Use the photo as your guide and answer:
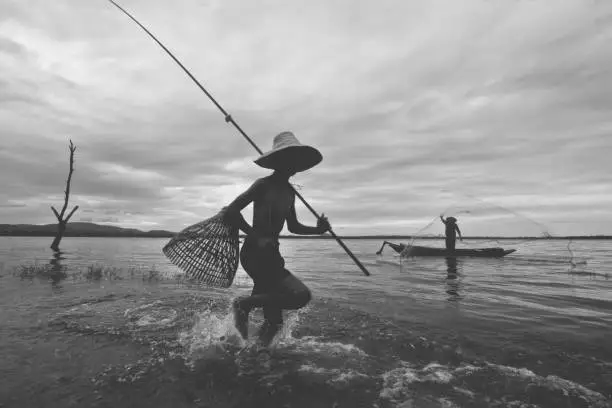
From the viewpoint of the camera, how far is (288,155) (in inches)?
182

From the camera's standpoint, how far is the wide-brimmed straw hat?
14.6 feet

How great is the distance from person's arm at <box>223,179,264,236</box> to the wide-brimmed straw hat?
0.32 meters

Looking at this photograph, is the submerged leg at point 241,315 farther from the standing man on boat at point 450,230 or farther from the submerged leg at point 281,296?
the standing man on boat at point 450,230

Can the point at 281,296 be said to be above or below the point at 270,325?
above

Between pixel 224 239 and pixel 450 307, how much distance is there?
673 centimetres

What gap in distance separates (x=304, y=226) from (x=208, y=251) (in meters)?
1.44

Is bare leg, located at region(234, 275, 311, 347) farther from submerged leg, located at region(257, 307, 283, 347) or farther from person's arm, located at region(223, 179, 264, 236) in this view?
person's arm, located at region(223, 179, 264, 236)

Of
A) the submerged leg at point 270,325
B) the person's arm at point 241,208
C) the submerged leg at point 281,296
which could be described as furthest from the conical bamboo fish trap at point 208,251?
the submerged leg at point 270,325

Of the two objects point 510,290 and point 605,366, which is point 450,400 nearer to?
point 605,366

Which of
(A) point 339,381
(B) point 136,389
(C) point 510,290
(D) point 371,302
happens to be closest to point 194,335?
(B) point 136,389

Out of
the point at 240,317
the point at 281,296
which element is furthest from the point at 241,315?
the point at 281,296

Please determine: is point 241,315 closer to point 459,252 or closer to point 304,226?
point 304,226

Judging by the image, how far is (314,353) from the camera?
500 centimetres

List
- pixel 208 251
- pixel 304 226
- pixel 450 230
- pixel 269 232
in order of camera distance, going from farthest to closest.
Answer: pixel 450 230 < pixel 304 226 < pixel 208 251 < pixel 269 232
